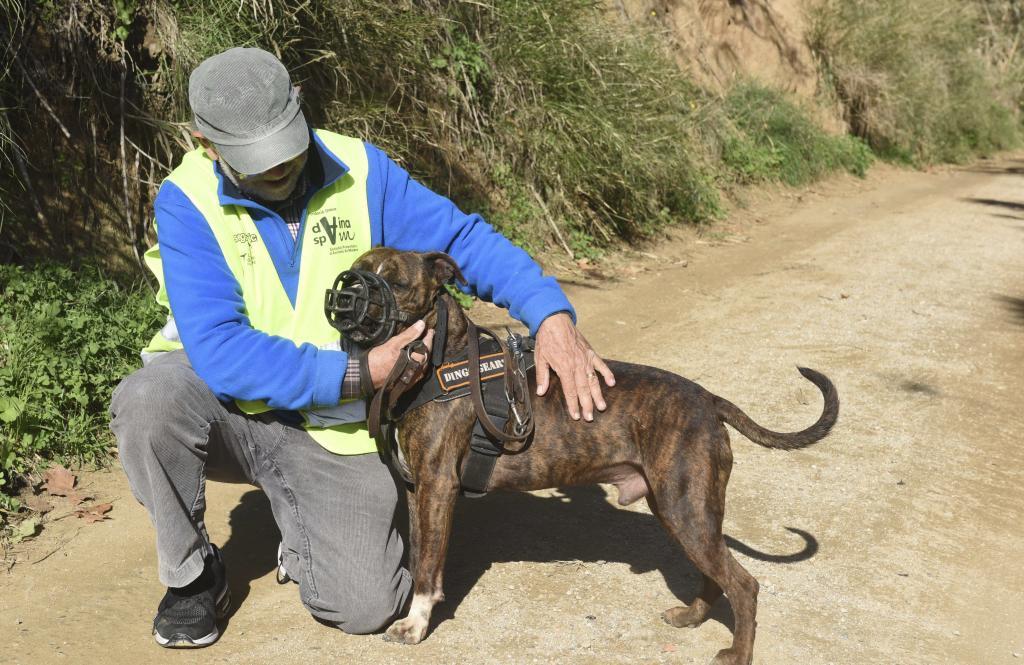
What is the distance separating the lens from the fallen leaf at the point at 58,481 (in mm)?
4199

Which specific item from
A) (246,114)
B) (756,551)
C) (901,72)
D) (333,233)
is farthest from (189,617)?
(901,72)

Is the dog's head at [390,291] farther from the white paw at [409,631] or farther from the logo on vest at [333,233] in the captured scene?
the white paw at [409,631]

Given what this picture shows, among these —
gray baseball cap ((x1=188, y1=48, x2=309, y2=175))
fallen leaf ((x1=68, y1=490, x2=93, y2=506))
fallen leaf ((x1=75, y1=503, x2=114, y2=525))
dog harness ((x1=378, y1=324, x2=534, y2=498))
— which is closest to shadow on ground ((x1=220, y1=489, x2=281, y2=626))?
fallen leaf ((x1=75, y1=503, x2=114, y2=525))

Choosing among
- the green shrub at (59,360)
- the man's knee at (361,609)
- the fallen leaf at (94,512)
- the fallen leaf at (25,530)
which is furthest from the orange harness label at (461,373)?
the green shrub at (59,360)

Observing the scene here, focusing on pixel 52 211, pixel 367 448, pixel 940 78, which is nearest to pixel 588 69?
pixel 52 211

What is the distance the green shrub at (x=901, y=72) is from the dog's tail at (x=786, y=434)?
16781 mm

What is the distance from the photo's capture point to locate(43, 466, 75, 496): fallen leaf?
4199 millimetres

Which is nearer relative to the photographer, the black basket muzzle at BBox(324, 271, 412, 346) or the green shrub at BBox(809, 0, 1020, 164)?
the black basket muzzle at BBox(324, 271, 412, 346)

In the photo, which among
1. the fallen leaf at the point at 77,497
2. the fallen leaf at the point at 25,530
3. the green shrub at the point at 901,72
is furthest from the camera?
the green shrub at the point at 901,72

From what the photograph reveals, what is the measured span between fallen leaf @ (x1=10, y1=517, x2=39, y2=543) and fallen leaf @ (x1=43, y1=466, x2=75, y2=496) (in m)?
0.25

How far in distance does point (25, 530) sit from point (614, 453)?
8.22 feet

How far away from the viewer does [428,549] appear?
10.4ft

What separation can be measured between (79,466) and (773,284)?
20.9 feet

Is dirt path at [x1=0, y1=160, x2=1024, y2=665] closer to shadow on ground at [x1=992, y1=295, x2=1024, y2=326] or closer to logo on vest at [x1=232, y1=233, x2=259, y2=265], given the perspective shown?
shadow on ground at [x1=992, y1=295, x2=1024, y2=326]
